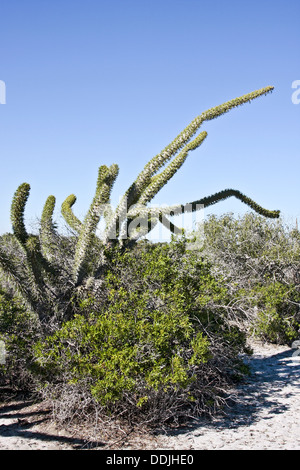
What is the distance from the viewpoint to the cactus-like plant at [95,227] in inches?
240

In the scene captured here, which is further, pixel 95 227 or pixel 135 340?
pixel 95 227

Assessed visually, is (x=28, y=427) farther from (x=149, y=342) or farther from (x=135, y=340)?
(x=149, y=342)

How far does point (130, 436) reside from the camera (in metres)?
4.84

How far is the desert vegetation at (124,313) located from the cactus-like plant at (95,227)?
0.06 feet

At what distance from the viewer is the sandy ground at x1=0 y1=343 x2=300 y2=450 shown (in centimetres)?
466

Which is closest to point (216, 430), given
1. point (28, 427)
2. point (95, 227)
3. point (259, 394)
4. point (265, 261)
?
point (259, 394)

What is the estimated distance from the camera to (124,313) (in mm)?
5371

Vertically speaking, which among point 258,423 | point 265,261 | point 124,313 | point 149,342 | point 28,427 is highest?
point 265,261

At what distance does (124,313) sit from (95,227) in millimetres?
1848

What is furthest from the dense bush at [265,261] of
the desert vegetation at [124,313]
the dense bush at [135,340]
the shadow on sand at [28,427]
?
the shadow on sand at [28,427]

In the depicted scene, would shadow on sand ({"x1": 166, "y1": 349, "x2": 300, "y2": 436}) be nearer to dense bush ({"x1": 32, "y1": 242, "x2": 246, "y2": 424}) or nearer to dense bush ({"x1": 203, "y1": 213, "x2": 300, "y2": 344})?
dense bush ({"x1": 32, "y1": 242, "x2": 246, "y2": 424})

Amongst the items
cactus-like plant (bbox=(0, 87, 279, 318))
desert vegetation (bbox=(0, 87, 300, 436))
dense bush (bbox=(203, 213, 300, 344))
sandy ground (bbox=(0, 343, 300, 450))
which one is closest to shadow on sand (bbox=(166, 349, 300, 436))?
sandy ground (bbox=(0, 343, 300, 450))

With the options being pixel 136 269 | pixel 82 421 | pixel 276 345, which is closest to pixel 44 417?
Result: pixel 82 421

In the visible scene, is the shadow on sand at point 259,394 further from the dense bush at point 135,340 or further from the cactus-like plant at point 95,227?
the cactus-like plant at point 95,227
